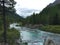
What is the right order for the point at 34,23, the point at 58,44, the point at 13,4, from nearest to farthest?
the point at 13,4 < the point at 58,44 < the point at 34,23

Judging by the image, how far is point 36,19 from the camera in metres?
135

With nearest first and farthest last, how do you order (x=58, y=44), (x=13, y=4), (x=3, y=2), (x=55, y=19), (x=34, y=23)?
(x=3, y=2) → (x=13, y=4) → (x=58, y=44) → (x=55, y=19) → (x=34, y=23)

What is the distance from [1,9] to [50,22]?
96757 millimetres

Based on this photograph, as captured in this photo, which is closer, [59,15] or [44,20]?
[59,15]

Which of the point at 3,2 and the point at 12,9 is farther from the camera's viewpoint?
the point at 12,9

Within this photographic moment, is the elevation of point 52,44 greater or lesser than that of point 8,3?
lesser

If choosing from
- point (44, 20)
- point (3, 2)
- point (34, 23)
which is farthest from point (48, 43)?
point (34, 23)

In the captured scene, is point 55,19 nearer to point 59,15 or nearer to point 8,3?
point 59,15

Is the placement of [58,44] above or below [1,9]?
below

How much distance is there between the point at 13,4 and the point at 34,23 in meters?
117

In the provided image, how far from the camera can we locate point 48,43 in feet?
82.0

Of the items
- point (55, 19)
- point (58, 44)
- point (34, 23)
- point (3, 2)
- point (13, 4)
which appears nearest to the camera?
point (3, 2)

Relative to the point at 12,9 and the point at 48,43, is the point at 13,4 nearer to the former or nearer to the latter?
the point at 12,9

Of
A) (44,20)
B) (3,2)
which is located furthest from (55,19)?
(3,2)
